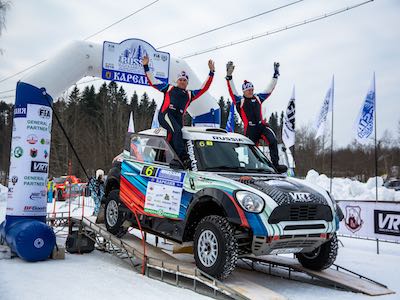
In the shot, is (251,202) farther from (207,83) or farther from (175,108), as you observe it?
(207,83)

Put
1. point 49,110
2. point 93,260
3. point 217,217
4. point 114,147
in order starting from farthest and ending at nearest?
point 114,147, point 49,110, point 93,260, point 217,217

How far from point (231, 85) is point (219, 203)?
359 cm

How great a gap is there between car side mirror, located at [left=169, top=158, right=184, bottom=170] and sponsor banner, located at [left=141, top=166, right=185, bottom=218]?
12cm

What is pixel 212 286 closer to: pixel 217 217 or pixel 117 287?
pixel 217 217

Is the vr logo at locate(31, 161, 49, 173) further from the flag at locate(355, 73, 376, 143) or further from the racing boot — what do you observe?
the flag at locate(355, 73, 376, 143)

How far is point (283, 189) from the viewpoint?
611 cm

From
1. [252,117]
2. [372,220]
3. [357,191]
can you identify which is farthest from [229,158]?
[357,191]

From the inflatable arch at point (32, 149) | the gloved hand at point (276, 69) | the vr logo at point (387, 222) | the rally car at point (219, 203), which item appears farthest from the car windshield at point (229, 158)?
the vr logo at point (387, 222)

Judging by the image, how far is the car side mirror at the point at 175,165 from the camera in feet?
22.5

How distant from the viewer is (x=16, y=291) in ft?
19.1

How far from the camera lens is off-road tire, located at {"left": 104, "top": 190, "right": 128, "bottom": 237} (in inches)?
328

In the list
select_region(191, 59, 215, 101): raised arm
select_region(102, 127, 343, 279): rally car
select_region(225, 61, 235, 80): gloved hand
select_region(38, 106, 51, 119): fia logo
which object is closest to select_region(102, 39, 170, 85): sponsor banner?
select_region(38, 106, 51, 119): fia logo

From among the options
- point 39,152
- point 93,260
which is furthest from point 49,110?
point 93,260

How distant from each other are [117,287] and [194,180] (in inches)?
73.8
